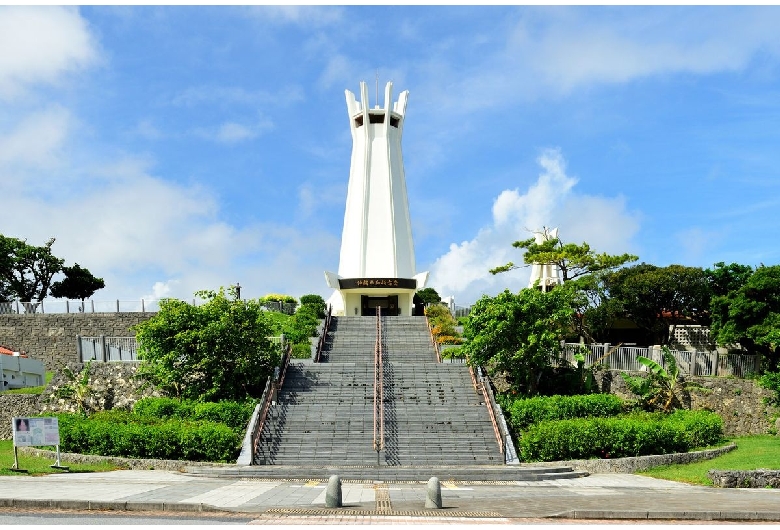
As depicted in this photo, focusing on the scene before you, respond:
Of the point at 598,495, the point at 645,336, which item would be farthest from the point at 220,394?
the point at 645,336

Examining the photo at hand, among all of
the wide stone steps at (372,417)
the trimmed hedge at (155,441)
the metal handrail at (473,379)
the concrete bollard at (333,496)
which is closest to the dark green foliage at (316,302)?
the wide stone steps at (372,417)

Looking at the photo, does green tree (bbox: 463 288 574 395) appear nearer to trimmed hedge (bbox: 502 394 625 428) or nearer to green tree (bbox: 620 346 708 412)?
trimmed hedge (bbox: 502 394 625 428)

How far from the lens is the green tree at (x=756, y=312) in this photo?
21703 mm

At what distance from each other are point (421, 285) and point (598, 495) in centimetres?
2536

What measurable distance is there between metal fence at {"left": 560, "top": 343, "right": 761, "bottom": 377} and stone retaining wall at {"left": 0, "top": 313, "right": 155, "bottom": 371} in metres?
22.1

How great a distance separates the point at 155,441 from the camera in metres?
16.8

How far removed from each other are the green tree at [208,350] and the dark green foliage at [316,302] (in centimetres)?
1384

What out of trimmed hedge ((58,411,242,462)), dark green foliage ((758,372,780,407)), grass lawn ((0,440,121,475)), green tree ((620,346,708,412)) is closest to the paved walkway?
grass lawn ((0,440,121,475))

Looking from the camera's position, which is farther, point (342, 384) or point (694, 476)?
point (342, 384)

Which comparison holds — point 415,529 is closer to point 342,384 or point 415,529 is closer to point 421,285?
point 342,384

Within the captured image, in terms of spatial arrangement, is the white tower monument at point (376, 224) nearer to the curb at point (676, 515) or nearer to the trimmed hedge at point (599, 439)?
the trimmed hedge at point (599, 439)

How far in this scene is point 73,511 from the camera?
1000cm

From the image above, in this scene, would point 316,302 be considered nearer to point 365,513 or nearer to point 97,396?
point 97,396

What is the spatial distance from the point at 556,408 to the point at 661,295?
11.7 m
